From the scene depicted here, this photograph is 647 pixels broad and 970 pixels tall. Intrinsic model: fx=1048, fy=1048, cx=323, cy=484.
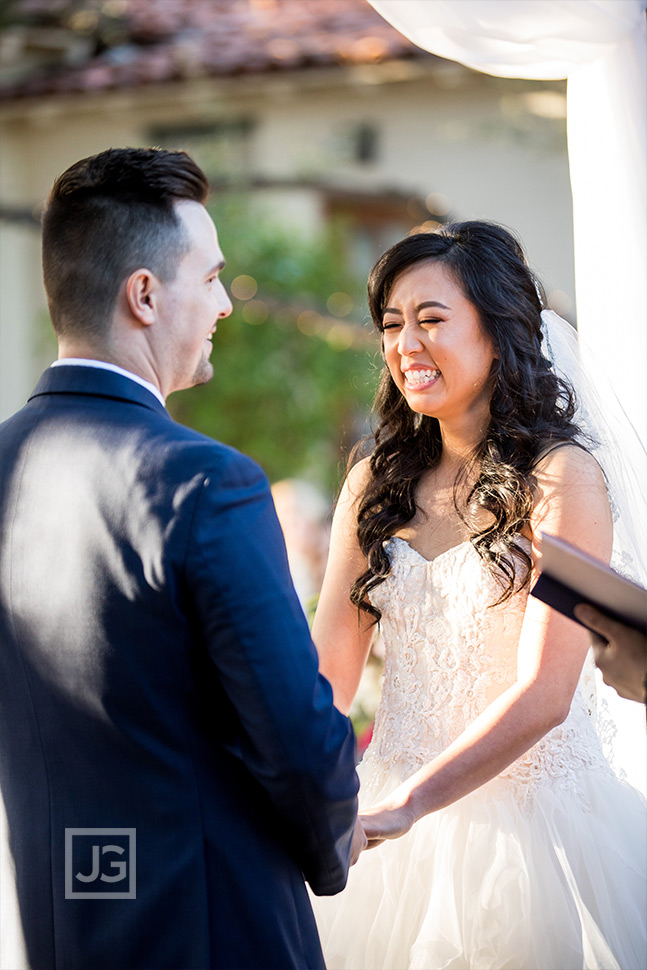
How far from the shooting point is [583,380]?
2479mm

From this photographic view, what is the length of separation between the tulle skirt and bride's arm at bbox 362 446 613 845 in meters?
0.20

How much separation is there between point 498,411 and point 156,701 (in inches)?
45.3

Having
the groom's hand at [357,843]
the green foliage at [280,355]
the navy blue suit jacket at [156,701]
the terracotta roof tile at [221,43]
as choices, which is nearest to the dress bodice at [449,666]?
the groom's hand at [357,843]

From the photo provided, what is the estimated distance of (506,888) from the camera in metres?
2.12

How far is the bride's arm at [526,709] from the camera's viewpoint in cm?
207

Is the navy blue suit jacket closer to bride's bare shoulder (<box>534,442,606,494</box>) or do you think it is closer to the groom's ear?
the groom's ear

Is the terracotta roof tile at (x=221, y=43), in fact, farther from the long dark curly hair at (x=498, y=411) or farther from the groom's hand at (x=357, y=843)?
the groom's hand at (x=357, y=843)

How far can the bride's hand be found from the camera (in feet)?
6.48

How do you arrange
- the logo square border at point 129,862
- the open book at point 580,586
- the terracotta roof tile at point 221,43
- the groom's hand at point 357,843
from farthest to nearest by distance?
the terracotta roof tile at point 221,43, the groom's hand at point 357,843, the logo square border at point 129,862, the open book at point 580,586

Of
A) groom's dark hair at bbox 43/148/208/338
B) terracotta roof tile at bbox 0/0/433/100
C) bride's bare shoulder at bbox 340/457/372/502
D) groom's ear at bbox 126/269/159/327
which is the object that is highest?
terracotta roof tile at bbox 0/0/433/100

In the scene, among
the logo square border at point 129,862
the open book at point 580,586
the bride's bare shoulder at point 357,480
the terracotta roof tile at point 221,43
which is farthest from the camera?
the terracotta roof tile at point 221,43

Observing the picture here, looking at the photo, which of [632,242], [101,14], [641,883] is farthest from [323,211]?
[641,883]

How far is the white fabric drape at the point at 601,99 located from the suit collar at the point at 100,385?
128 centimetres

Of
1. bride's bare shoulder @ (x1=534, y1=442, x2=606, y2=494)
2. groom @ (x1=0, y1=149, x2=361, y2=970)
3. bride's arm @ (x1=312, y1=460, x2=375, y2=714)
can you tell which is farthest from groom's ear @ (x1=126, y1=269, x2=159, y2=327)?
bride's arm @ (x1=312, y1=460, x2=375, y2=714)
